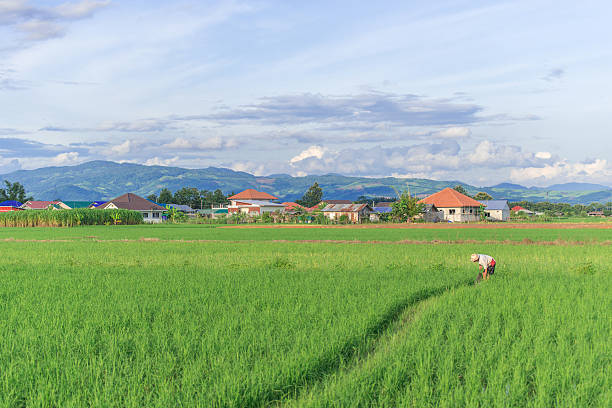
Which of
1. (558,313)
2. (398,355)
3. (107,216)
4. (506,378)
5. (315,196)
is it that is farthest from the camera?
(315,196)

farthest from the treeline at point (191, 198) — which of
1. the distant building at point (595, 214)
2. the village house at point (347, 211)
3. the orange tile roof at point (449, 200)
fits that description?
the distant building at point (595, 214)

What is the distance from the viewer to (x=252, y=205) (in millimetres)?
93438

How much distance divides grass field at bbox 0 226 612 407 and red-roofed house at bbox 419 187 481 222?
6211 cm

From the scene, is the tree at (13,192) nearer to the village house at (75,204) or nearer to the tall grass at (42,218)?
the village house at (75,204)

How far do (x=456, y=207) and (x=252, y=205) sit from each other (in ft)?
129

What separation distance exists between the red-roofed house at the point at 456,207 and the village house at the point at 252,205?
89.6 feet

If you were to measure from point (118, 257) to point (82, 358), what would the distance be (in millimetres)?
13469

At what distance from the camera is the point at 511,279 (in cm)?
1126

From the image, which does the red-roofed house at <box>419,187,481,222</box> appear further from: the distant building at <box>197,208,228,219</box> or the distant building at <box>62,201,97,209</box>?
the distant building at <box>62,201,97,209</box>

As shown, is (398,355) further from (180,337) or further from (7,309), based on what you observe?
(7,309)

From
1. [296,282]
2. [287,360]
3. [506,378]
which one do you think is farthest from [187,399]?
[296,282]

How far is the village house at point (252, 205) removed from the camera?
92.7 meters

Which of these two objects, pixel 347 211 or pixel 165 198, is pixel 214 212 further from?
pixel 347 211

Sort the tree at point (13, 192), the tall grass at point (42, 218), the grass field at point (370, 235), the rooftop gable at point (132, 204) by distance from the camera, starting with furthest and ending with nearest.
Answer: the tree at point (13, 192)
the rooftop gable at point (132, 204)
the tall grass at point (42, 218)
the grass field at point (370, 235)
